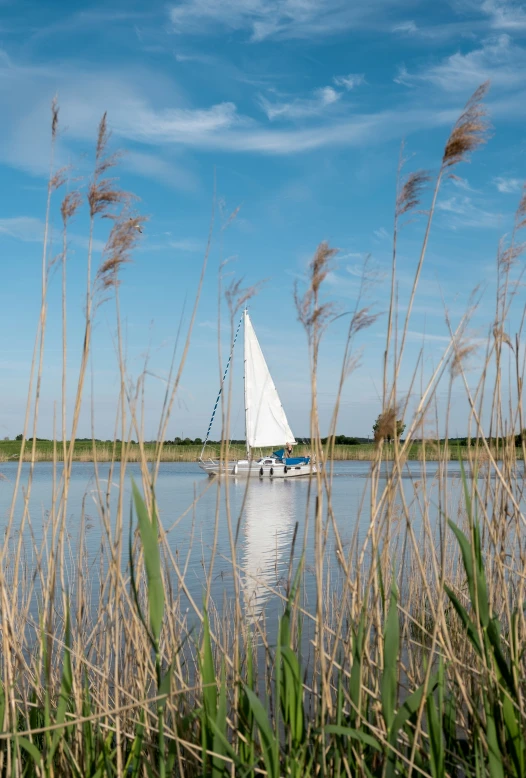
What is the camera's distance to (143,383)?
9.57ft

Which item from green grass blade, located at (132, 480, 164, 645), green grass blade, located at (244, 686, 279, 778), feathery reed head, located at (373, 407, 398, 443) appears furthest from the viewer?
feathery reed head, located at (373, 407, 398, 443)

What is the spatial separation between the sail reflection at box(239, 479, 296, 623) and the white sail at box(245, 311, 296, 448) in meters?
2.84

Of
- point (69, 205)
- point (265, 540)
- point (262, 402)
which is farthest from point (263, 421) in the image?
point (69, 205)

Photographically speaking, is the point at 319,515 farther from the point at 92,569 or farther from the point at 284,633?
the point at 92,569

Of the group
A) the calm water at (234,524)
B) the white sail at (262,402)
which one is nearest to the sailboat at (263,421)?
the white sail at (262,402)

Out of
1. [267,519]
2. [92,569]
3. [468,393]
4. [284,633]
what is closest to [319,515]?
[284,633]

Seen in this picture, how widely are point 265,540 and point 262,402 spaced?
15.7 m

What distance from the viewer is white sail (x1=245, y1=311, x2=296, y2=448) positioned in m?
30.5

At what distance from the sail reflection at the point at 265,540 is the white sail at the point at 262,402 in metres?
2.84

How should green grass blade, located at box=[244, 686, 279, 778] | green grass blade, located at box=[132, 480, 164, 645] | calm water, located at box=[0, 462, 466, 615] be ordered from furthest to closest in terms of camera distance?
1. calm water, located at box=[0, 462, 466, 615]
2. green grass blade, located at box=[244, 686, 279, 778]
3. green grass blade, located at box=[132, 480, 164, 645]

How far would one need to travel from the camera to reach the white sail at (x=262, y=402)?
100 feet

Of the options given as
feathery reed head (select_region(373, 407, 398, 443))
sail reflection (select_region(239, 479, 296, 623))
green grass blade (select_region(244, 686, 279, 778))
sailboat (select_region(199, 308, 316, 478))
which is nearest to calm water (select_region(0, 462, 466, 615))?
sail reflection (select_region(239, 479, 296, 623))

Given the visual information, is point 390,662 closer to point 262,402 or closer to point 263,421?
point 262,402

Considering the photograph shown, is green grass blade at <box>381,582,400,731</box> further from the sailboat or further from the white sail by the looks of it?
the sailboat
